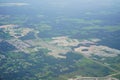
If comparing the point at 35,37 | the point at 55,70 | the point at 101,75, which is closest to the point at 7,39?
the point at 35,37

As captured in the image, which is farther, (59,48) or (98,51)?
(59,48)

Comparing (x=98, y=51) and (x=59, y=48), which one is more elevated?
(x=59, y=48)

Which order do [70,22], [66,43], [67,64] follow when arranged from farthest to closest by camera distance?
[70,22]
[66,43]
[67,64]

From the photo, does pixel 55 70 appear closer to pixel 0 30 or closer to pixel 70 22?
pixel 0 30

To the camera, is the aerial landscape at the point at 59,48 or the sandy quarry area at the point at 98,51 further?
the sandy quarry area at the point at 98,51

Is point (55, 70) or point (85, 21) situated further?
point (85, 21)

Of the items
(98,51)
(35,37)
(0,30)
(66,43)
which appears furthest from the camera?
(0,30)

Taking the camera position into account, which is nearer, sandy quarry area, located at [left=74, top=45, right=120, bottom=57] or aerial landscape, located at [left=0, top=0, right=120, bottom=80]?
aerial landscape, located at [left=0, top=0, right=120, bottom=80]
